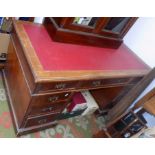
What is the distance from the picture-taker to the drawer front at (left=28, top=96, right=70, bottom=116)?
130cm

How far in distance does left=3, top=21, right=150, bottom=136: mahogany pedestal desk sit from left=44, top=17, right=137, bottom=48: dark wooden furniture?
54mm

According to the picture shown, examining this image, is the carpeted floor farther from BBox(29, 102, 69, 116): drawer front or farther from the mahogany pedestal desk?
BBox(29, 102, 69, 116): drawer front

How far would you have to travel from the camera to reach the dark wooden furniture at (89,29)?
1.43 meters

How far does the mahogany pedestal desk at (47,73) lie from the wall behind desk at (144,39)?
9.8 inches

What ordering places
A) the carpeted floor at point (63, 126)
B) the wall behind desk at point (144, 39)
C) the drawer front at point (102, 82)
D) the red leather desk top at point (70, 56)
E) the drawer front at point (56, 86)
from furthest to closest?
the wall behind desk at point (144, 39)
the carpeted floor at point (63, 126)
the drawer front at point (102, 82)
the red leather desk top at point (70, 56)
the drawer front at point (56, 86)

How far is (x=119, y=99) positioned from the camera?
2061 mm

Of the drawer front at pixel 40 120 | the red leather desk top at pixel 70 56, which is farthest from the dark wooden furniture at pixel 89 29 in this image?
the drawer front at pixel 40 120

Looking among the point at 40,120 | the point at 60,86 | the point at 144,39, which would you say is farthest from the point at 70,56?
the point at 144,39

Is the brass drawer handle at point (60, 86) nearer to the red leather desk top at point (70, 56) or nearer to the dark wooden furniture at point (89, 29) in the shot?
the red leather desk top at point (70, 56)
